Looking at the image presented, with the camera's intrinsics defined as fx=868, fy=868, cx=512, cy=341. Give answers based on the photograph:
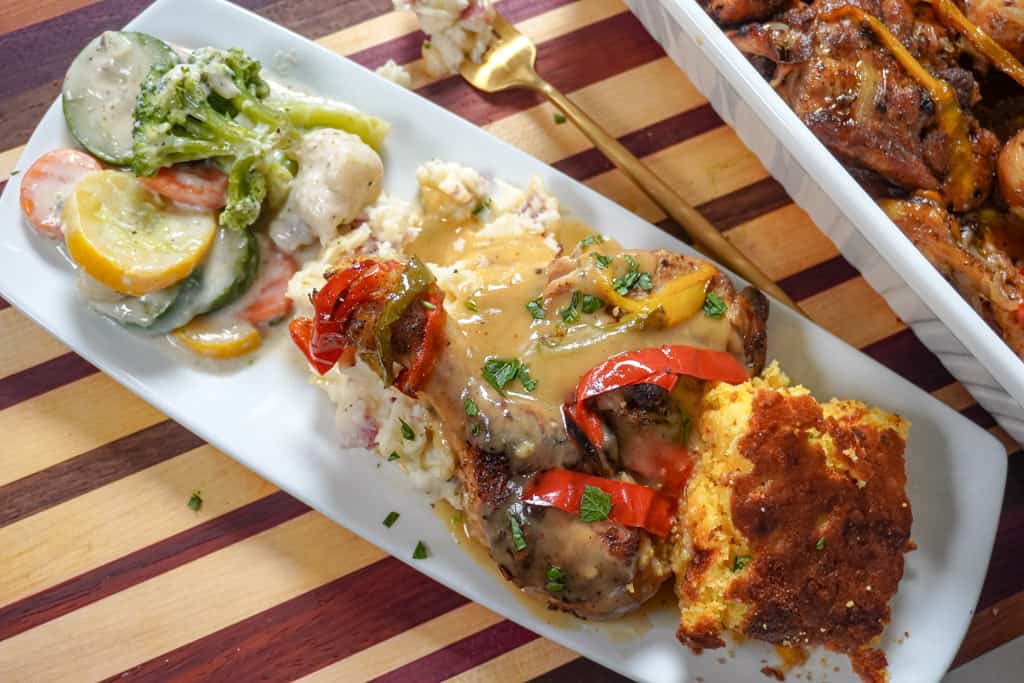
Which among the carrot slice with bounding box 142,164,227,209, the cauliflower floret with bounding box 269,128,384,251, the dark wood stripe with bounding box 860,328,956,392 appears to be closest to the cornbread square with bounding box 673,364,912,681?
the dark wood stripe with bounding box 860,328,956,392

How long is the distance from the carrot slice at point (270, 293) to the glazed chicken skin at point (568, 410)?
60 centimetres

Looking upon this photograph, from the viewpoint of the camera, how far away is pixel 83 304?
390cm

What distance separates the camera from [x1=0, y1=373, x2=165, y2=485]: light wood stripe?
4.20 metres

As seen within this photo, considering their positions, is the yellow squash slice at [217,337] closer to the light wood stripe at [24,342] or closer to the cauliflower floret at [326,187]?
the cauliflower floret at [326,187]

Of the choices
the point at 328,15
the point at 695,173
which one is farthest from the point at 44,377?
the point at 695,173

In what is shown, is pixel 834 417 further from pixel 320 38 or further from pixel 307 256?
pixel 320 38

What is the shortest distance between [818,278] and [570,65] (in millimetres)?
1630

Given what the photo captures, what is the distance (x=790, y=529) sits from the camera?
328cm

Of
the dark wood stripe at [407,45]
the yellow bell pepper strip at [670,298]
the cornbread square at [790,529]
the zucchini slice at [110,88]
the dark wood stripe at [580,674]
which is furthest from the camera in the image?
the dark wood stripe at [407,45]

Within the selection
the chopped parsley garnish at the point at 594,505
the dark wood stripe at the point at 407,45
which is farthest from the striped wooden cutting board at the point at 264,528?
the chopped parsley garnish at the point at 594,505

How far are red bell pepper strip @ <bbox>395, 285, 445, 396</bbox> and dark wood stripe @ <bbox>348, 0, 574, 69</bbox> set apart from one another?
160 centimetres

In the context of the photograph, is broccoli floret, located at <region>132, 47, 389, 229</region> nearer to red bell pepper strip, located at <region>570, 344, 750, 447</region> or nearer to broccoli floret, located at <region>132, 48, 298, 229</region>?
broccoli floret, located at <region>132, 48, 298, 229</region>

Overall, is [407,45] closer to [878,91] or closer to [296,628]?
[878,91]

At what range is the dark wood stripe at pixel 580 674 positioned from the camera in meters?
4.07
